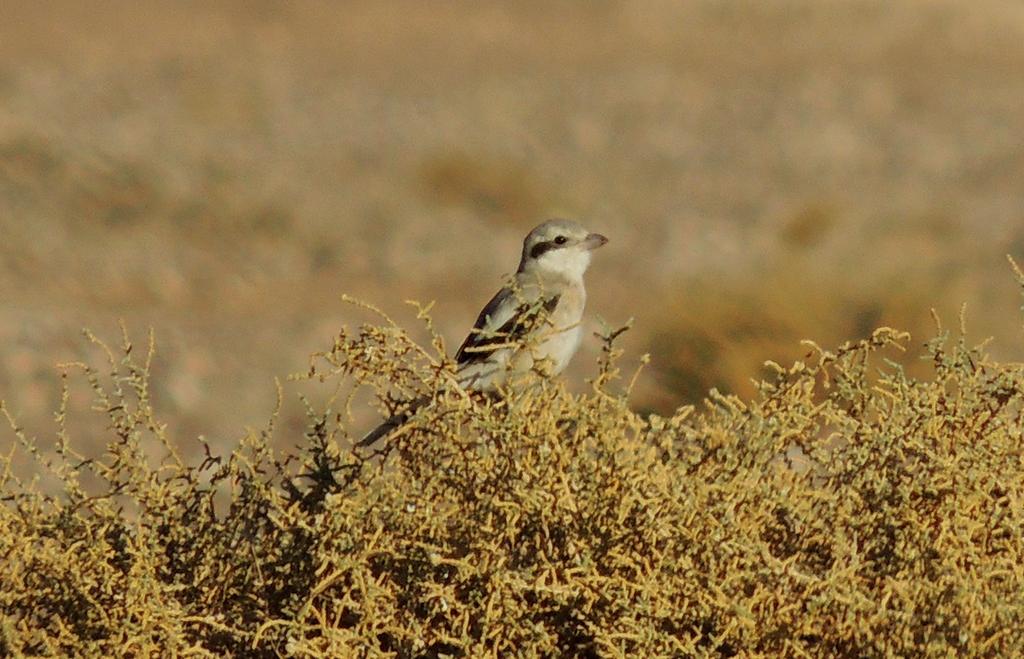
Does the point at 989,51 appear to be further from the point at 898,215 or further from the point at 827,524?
the point at 827,524

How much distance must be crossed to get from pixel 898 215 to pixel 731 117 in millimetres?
7410

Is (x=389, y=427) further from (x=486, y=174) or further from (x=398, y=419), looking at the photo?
(x=486, y=174)

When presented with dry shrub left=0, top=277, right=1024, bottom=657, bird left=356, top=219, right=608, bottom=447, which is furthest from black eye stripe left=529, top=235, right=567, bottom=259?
dry shrub left=0, top=277, right=1024, bottom=657

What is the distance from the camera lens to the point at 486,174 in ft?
63.7

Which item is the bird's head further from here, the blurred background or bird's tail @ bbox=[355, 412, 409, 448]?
bird's tail @ bbox=[355, 412, 409, 448]

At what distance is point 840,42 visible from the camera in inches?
1126

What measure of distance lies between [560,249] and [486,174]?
13.0 metres

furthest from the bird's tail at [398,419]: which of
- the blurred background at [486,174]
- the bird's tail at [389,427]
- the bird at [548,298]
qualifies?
the blurred background at [486,174]

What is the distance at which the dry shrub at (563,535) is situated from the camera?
3229 millimetres

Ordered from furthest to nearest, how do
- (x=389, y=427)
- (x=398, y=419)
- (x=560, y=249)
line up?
(x=560, y=249)
(x=389, y=427)
(x=398, y=419)

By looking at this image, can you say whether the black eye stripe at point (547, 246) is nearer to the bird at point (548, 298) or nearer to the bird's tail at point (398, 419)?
the bird at point (548, 298)

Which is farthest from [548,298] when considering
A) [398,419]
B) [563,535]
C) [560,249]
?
[563,535]

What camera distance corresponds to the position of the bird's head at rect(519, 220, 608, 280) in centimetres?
642

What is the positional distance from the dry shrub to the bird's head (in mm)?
2683
